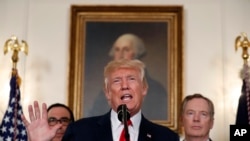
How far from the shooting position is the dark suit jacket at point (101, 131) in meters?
3.22

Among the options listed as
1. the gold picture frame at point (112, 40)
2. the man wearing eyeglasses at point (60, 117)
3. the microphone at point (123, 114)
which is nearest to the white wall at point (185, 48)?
the gold picture frame at point (112, 40)

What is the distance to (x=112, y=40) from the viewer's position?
21.4 ft

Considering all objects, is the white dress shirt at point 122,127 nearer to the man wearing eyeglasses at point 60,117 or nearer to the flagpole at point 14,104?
the man wearing eyeglasses at point 60,117

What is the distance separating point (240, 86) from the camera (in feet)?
20.4

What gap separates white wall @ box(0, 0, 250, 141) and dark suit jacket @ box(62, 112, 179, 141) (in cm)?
291

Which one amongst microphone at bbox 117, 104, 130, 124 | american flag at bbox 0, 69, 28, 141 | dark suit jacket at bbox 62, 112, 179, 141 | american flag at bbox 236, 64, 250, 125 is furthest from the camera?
american flag at bbox 236, 64, 250, 125

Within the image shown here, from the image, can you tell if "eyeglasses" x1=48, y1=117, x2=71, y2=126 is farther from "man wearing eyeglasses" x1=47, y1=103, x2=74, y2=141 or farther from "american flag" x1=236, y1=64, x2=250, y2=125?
"american flag" x1=236, y1=64, x2=250, y2=125

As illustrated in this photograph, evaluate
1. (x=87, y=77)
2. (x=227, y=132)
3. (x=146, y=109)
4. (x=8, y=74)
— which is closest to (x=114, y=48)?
(x=87, y=77)

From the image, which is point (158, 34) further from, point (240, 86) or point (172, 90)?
point (240, 86)

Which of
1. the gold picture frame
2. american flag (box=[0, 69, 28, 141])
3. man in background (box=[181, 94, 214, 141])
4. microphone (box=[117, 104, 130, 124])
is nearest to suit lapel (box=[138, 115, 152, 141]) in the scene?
microphone (box=[117, 104, 130, 124])

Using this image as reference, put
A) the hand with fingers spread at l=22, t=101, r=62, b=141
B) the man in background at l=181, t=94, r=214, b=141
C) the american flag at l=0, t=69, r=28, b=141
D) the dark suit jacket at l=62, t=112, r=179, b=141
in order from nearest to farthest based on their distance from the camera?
the hand with fingers spread at l=22, t=101, r=62, b=141 → the dark suit jacket at l=62, t=112, r=179, b=141 → the man in background at l=181, t=94, r=214, b=141 → the american flag at l=0, t=69, r=28, b=141

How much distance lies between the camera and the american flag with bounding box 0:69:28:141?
546 cm

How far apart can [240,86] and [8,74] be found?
9.74 ft

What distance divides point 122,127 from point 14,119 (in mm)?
2616
